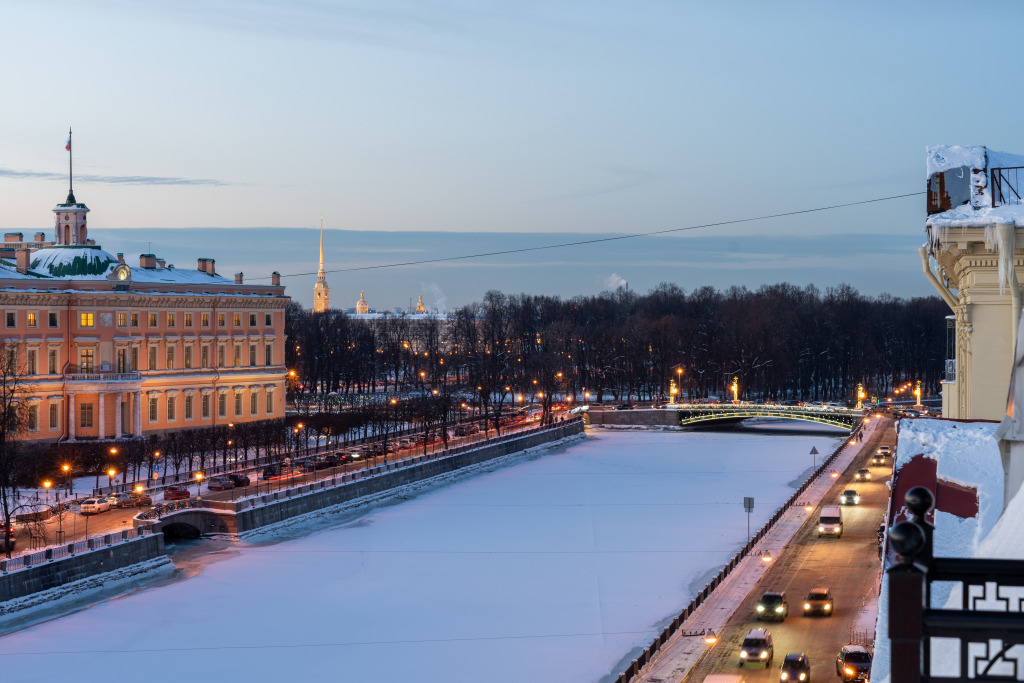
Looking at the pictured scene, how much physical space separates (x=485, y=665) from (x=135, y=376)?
32.4 metres

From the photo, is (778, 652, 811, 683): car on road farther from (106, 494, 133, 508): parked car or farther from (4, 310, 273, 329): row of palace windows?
(4, 310, 273, 329): row of palace windows

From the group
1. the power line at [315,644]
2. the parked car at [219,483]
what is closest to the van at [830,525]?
the power line at [315,644]

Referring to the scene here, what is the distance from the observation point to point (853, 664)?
64.3 feet

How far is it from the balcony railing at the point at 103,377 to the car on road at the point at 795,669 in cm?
3656

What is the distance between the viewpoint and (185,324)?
181 feet

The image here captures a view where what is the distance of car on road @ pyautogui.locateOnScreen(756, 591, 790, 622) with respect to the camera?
24.1 metres

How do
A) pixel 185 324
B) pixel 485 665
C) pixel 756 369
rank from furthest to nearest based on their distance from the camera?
pixel 756 369 → pixel 185 324 → pixel 485 665

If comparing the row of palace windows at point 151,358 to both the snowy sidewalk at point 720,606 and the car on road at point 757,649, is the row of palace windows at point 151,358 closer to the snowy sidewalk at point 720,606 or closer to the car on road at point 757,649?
the snowy sidewalk at point 720,606

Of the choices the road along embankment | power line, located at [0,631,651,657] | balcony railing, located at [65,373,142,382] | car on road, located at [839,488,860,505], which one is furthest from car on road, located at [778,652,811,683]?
balcony railing, located at [65,373,142,382]

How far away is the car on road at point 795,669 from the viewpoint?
19.6 metres

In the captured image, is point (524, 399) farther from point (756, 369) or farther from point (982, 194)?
point (982, 194)

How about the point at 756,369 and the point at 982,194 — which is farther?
the point at 756,369

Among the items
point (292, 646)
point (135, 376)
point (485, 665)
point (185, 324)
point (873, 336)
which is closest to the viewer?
point (485, 665)

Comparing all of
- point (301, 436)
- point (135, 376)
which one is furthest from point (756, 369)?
point (135, 376)
